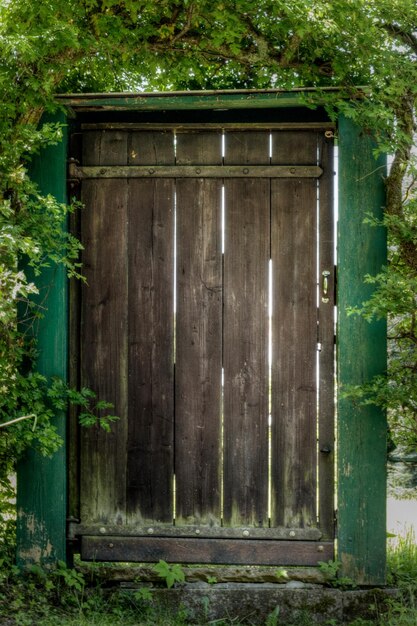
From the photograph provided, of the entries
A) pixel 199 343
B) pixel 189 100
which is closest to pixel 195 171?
pixel 189 100

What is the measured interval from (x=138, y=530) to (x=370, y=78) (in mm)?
2411

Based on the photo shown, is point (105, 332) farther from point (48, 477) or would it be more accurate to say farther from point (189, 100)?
point (189, 100)

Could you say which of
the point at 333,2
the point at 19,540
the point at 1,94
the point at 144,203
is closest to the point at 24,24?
the point at 1,94

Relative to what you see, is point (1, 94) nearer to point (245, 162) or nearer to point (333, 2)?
point (245, 162)

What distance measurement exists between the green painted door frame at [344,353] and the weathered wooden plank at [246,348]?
368 mm

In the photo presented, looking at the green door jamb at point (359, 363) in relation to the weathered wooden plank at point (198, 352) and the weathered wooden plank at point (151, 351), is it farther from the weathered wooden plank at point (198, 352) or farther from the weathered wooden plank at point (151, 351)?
the weathered wooden plank at point (151, 351)

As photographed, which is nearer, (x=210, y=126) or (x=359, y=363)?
(x=359, y=363)

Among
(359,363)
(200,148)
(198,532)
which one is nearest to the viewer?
(359,363)

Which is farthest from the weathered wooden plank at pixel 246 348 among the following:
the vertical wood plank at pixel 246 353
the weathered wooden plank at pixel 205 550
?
the weathered wooden plank at pixel 205 550

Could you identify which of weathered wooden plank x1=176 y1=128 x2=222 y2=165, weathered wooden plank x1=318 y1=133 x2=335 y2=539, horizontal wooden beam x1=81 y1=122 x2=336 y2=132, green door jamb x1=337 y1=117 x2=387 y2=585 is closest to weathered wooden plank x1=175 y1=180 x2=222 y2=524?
weathered wooden plank x1=176 y1=128 x2=222 y2=165

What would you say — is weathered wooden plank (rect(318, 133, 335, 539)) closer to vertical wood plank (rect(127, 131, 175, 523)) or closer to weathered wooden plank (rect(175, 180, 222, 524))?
weathered wooden plank (rect(175, 180, 222, 524))

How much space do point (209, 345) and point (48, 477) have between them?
101 cm

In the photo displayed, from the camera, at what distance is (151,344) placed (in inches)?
151

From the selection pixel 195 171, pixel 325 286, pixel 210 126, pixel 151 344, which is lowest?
pixel 151 344
